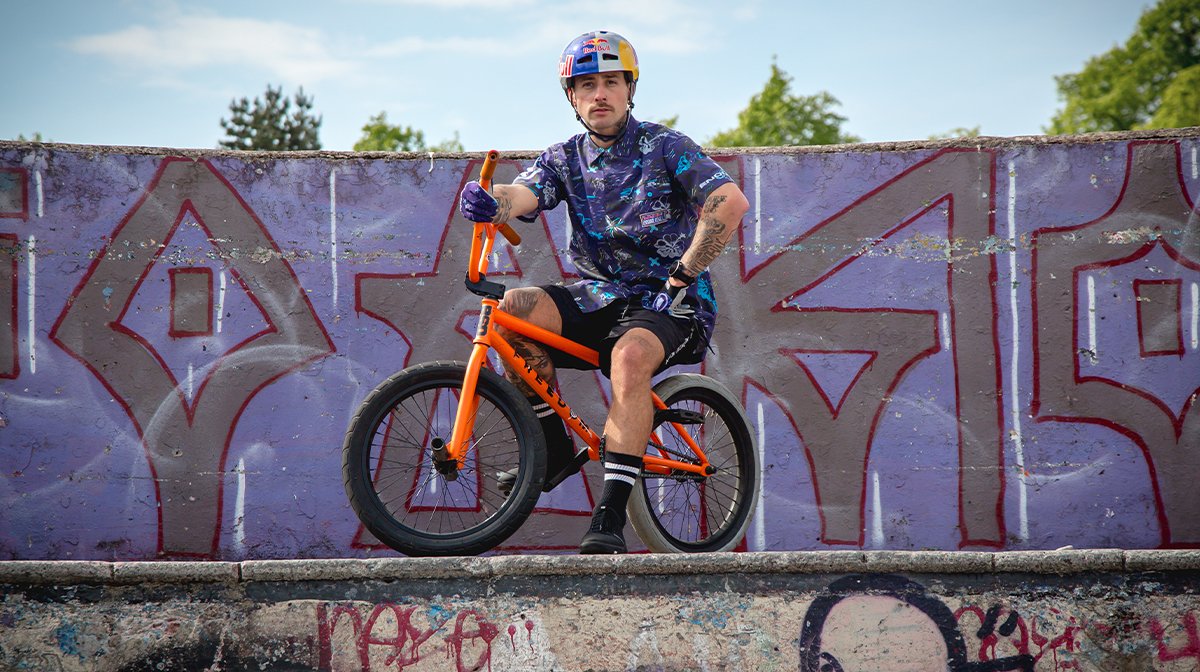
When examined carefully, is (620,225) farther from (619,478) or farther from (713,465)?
(713,465)

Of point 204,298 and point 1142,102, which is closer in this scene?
point 204,298

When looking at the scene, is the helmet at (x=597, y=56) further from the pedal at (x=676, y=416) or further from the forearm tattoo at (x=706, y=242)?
the pedal at (x=676, y=416)

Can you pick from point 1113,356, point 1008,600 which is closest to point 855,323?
point 1113,356

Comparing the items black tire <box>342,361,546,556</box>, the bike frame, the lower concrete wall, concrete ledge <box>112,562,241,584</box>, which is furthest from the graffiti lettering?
the bike frame

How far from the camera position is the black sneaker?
362 cm

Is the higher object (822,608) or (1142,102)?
(1142,102)

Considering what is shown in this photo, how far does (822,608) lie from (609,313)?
1.52m

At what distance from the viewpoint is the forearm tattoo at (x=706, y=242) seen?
12.9ft

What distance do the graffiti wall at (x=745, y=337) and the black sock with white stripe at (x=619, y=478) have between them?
6.90ft

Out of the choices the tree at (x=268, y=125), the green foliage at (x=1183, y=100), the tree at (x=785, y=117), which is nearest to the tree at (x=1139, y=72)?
the green foliage at (x=1183, y=100)

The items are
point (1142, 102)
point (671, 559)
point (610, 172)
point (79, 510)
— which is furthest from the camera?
point (1142, 102)

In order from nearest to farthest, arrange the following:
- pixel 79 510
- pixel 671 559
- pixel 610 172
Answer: pixel 671 559, pixel 610 172, pixel 79 510

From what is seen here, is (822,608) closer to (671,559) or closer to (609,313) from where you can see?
(671,559)

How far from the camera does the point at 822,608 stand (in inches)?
124
